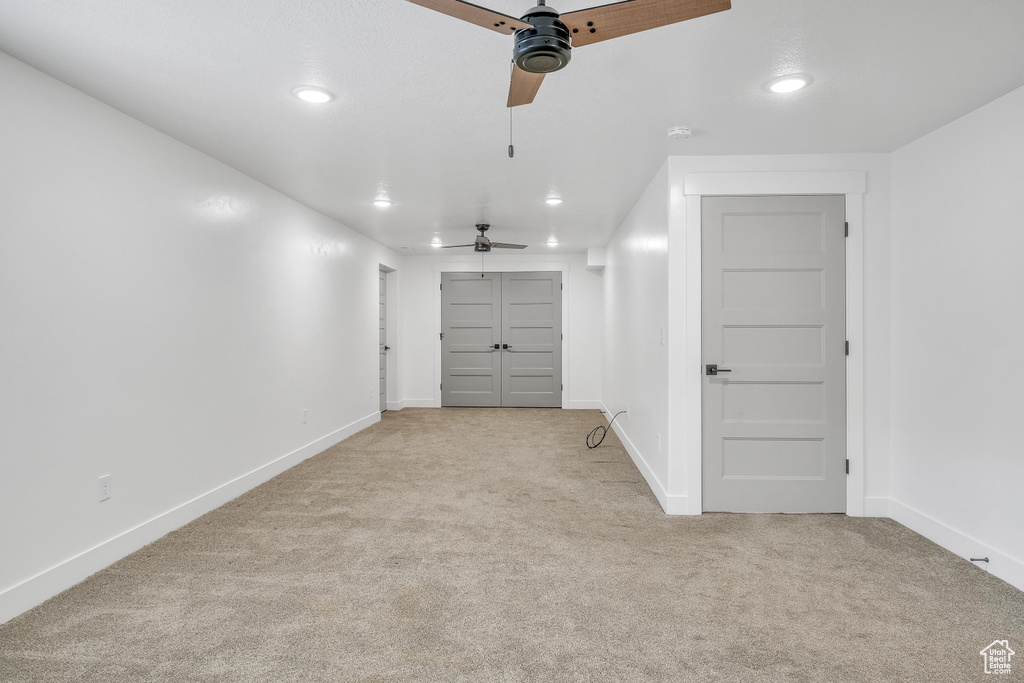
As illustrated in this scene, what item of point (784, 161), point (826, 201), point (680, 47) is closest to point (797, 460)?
point (826, 201)

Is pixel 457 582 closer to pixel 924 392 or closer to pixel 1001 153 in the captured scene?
pixel 924 392

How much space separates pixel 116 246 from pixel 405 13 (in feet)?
6.78

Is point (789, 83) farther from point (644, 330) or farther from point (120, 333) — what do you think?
point (120, 333)

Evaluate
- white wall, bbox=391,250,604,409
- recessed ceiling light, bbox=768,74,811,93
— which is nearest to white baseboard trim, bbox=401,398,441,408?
white wall, bbox=391,250,604,409

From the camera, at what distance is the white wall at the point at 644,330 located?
378cm

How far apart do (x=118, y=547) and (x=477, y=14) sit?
3.14m

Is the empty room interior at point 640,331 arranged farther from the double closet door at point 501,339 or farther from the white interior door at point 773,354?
the double closet door at point 501,339

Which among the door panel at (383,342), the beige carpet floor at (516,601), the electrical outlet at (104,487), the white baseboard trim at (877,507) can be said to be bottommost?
the beige carpet floor at (516,601)

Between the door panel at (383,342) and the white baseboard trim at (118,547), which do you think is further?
the door panel at (383,342)

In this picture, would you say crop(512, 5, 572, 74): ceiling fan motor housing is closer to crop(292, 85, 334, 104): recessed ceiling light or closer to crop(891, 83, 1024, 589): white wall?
crop(292, 85, 334, 104): recessed ceiling light

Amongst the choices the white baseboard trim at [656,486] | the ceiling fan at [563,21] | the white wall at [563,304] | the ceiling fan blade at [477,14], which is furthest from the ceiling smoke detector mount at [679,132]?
the white wall at [563,304]

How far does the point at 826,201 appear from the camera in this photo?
3.54 metres

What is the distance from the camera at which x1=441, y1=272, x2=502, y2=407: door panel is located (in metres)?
8.30

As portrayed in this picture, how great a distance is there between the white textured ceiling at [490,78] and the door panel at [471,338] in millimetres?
4407
